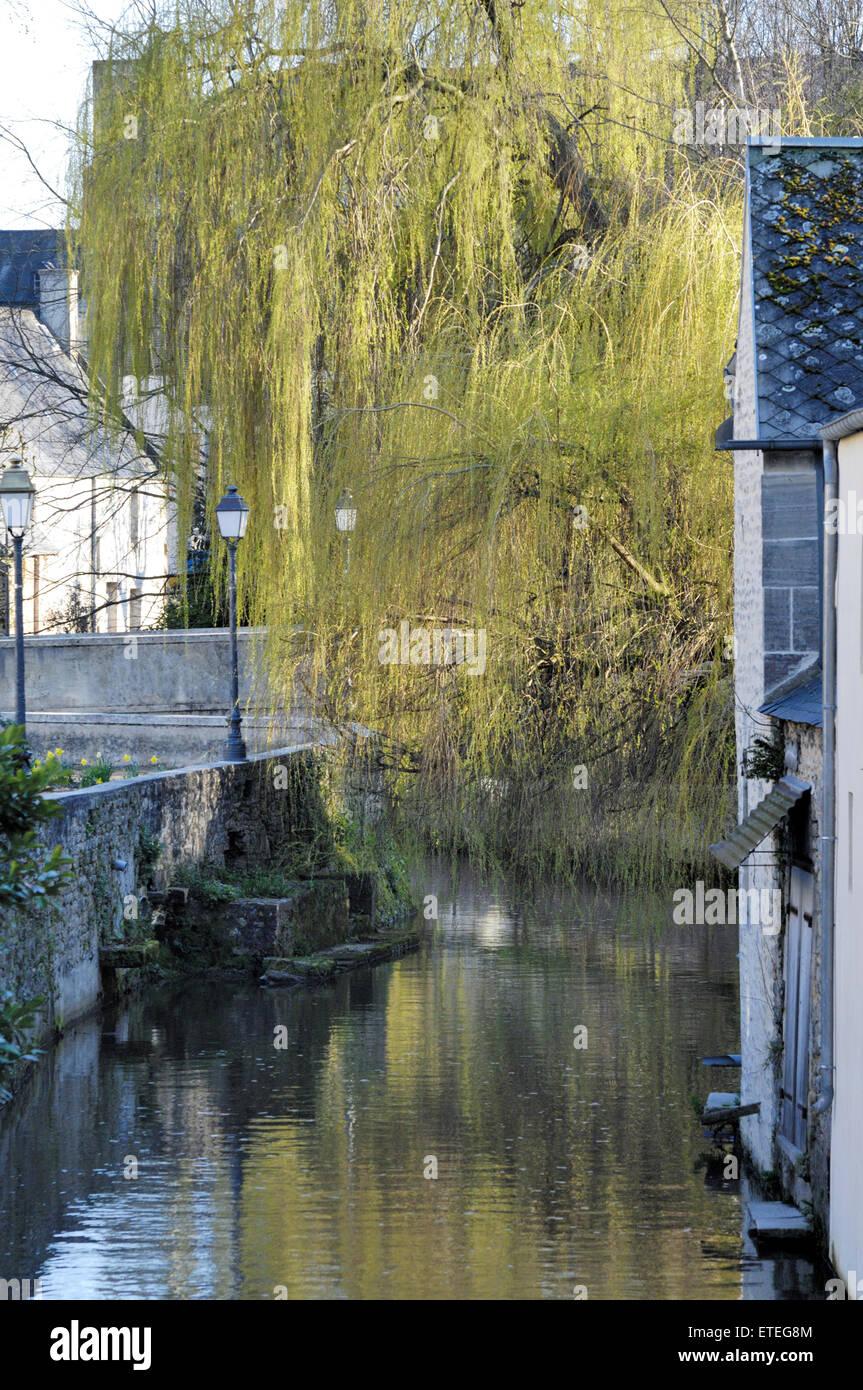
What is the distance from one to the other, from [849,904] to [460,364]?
8308 millimetres

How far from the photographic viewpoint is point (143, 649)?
2688cm

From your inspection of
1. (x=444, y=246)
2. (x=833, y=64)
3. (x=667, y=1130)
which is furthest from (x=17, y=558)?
(x=833, y=64)

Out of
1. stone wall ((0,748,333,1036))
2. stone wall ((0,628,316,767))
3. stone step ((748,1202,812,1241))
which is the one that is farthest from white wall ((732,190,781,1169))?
stone wall ((0,628,316,767))

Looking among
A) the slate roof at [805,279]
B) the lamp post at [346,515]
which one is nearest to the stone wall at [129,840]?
the lamp post at [346,515]

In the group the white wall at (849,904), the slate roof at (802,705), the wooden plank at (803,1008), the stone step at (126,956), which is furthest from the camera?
the stone step at (126,956)

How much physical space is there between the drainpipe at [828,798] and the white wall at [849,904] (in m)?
0.04

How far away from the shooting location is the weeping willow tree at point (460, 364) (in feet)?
50.1

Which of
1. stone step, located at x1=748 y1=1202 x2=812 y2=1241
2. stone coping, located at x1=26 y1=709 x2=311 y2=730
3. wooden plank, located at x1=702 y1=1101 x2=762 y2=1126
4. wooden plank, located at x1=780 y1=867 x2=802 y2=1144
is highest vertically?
stone coping, located at x1=26 y1=709 x2=311 y2=730

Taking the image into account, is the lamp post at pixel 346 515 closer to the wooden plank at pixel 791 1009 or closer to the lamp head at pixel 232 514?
the lamp head at pixel 232 514

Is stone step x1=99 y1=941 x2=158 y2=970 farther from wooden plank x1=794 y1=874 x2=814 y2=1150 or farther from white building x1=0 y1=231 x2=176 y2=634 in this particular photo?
white building x1=0 y1=231 x2=176 y2=634

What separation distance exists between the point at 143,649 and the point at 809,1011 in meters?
17.6

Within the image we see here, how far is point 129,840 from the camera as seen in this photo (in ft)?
63.0

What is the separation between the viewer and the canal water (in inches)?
404

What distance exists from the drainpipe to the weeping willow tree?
200 inches
